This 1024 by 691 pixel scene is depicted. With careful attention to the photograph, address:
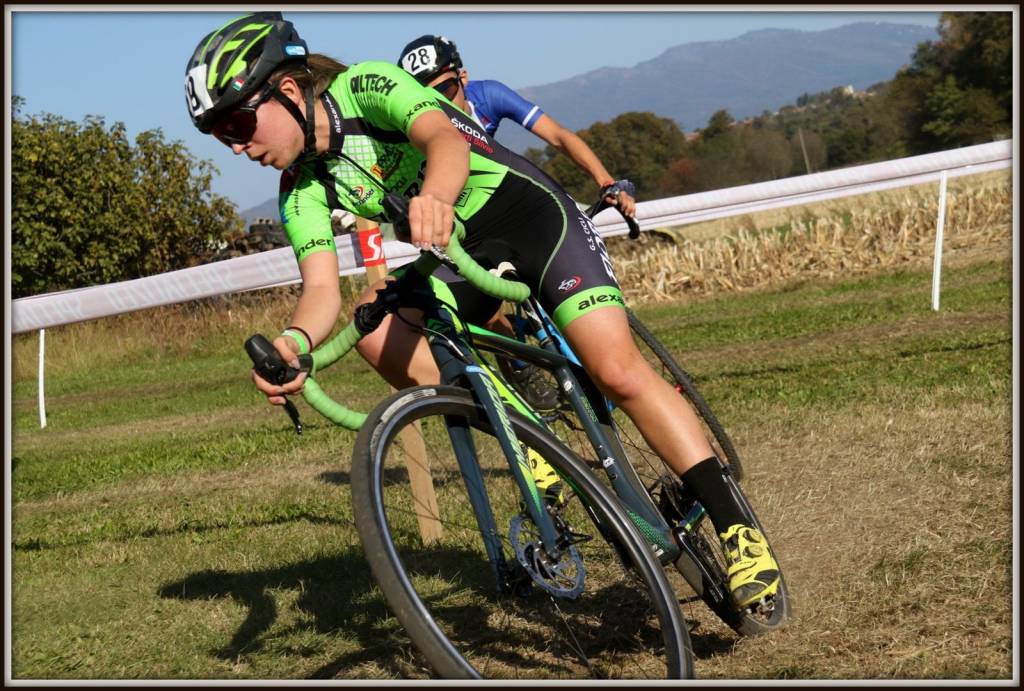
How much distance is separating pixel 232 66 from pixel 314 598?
276 cm

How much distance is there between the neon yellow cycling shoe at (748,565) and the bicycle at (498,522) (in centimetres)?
38

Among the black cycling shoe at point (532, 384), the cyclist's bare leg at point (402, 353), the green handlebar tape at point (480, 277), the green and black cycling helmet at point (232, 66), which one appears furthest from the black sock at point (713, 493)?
the green and black cycling helmet at point (232, 66)

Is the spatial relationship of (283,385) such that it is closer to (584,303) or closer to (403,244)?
(584,303)

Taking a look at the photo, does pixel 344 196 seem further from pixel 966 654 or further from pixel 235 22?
pixel 966 654

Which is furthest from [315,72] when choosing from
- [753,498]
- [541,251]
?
[753,498]

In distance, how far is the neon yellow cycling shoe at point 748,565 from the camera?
4.35m

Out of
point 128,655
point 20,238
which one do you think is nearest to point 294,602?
point 128,655

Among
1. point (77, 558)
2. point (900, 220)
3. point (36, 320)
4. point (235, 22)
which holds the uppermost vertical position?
point (235, 22)

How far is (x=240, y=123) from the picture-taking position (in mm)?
3887

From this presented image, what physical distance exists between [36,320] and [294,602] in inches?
149

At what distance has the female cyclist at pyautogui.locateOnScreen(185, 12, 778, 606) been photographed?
12.6 ft

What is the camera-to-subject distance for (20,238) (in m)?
24.0

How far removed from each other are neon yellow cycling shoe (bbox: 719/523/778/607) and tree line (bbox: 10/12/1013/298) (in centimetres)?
920

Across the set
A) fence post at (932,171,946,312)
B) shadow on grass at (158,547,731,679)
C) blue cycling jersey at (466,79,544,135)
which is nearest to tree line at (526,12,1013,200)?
→ fence post at (932,171,946,312)
